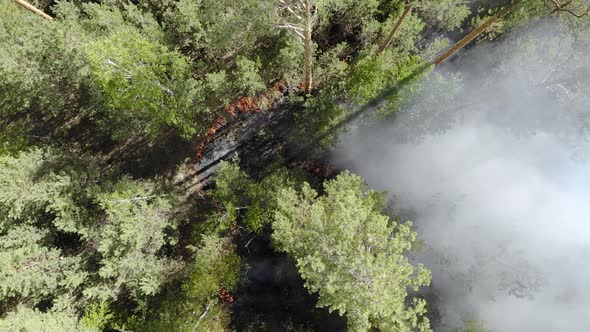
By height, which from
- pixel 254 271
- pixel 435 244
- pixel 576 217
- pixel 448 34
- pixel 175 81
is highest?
pixel 448 34

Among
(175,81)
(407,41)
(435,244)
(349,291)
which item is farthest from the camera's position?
(435,244)

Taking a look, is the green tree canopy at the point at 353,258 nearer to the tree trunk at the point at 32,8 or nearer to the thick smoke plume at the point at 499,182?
the thick smoke plume at the point at 499,182

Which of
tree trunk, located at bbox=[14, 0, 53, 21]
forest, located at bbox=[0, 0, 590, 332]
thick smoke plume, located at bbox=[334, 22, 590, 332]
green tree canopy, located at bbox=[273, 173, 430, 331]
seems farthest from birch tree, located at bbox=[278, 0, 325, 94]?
tree trunk, located at bbox=[14, 0, 53, 21]

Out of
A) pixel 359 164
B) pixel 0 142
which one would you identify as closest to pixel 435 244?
pixel 359 164

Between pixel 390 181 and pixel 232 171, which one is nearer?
pixel 232 171

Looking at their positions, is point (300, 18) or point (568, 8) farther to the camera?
point (568, 8)

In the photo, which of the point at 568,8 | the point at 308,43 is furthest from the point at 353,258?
the point at 568,8

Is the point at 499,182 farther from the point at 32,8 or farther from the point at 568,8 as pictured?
the point at 32,8

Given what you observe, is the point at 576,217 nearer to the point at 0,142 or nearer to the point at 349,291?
the point at 349,291
